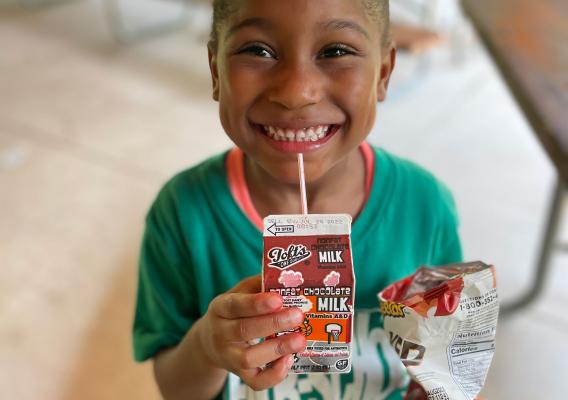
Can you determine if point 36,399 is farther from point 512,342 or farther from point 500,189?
point 500,189

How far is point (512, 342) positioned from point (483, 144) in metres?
1.12

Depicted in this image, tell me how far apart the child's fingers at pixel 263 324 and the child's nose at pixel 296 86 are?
0.67ft

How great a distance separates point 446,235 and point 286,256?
1.16 feet

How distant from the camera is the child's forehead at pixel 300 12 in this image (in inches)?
21.4

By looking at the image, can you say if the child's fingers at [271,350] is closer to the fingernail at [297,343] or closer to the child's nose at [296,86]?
the fingernail at [297,343]

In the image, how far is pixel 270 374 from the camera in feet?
1.75

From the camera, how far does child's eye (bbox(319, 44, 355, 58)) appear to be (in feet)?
1.88

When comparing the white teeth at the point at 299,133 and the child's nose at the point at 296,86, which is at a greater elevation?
the child's nose at the point at 296,86

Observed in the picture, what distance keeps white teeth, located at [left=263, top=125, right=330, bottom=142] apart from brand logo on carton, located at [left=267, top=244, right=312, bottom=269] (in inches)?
5.6

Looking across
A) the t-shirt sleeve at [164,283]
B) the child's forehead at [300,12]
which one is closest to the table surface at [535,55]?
the child's forehead at [300,12]

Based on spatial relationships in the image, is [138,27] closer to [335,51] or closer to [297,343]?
[335,51]

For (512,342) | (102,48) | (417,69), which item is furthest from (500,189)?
(102,48)

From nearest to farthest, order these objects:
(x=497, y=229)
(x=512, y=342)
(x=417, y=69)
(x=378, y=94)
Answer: (x=378, y=94) < (x=512, y=342) < (x=497, y=229) < (x=417, y=69)

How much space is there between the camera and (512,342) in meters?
1.49
